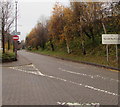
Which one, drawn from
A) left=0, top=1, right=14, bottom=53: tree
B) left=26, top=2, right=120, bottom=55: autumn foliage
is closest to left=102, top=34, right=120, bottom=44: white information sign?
left=26, top=2, right=120, bottom=55: autumn foliage

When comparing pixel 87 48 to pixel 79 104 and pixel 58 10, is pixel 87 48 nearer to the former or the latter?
pixel 58 10

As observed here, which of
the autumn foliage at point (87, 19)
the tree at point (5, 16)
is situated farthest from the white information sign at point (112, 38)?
the tree at point (5, 16)

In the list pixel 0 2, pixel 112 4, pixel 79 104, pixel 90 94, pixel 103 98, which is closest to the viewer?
pixel 79 104

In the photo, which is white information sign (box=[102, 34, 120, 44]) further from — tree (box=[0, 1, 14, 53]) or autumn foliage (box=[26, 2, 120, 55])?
tree (box=[0, 1, 14, 53])

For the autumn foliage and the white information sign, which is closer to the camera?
the white information sign

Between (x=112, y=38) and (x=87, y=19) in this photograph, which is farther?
(x=87, y=19)

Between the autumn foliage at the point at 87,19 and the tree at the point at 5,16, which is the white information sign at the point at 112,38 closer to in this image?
the autumn foliage at the point at 87,19

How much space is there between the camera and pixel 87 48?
23297 mm

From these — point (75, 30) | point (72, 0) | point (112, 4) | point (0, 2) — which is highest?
point (72, 0)

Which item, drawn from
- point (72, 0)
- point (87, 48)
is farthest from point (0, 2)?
point (87, 48)

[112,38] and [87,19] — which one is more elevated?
[87,19]

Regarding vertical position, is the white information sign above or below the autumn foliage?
below

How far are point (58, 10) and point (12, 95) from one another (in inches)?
872

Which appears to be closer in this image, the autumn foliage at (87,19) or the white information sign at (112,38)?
the white information sign at (112,38)
